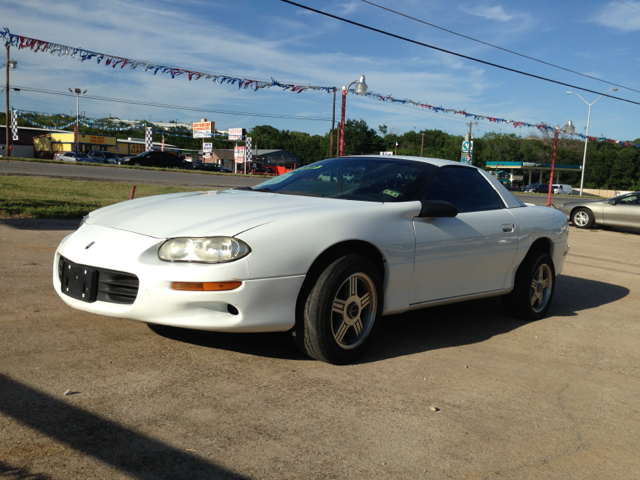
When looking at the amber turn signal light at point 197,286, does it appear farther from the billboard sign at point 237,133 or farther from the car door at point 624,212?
the billboard sign at point 237,133

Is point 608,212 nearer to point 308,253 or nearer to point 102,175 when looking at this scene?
point 308,253

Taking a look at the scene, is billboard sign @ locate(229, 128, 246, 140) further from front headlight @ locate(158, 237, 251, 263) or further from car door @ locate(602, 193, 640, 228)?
front headlight @ locate(158, 237, 251, 263)

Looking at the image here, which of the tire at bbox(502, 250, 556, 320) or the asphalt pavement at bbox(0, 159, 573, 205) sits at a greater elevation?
the asphalt pavement at bbox(0, 159, 573, 205)

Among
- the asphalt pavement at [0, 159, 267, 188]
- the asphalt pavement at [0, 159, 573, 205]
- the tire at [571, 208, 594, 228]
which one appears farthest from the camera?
the asphalt pavement at [0, 159, 573, 205]

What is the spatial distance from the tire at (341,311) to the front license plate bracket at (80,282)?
121cm

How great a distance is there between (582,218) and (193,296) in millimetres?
15971

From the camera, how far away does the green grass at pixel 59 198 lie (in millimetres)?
9482

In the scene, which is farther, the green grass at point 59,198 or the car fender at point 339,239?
the green grass at point 59,198

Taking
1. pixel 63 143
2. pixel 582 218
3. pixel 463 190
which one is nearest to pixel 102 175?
pixel 582 218

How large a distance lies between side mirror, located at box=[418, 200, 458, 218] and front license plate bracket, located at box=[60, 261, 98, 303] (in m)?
2.19

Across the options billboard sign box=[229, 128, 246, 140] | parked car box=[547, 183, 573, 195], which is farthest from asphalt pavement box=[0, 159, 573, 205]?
billboard sign box=[229, 128, 246, 140]

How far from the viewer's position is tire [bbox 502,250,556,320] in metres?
5.09

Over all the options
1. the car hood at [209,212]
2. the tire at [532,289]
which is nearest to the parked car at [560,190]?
the tire at [532,289]

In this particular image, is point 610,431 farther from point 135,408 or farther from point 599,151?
point 599,151
